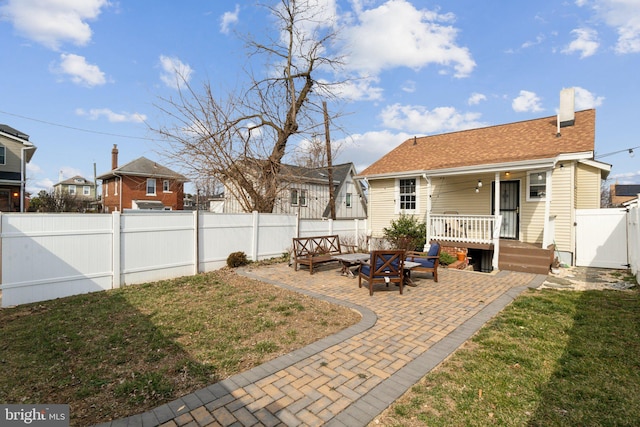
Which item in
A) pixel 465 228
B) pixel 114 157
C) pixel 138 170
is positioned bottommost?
pixel 465 228

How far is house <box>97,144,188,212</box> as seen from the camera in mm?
27761

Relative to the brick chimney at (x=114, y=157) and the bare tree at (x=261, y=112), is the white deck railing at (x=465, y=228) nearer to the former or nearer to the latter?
the bare tree at (x=261, y=112)

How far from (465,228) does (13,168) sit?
28.8m

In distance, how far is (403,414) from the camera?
8.90 ft

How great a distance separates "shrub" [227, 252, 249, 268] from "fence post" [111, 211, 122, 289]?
3212 mm

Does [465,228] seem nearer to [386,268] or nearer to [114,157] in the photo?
[386,268]

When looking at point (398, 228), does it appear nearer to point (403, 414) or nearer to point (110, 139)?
point (403, 414)

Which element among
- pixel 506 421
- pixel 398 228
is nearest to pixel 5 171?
pixel 398 228

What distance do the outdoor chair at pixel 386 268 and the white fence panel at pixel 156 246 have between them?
18.7 ft

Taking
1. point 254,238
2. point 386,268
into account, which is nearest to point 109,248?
point 254,238

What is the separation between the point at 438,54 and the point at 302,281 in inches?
441

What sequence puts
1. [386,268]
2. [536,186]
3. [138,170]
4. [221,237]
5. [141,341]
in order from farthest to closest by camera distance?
[138,170] → [536,186] → [221,237] → [386,268] → [141,341]

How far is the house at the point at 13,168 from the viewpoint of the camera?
19797 millimetres

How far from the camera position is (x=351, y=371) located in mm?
3463
